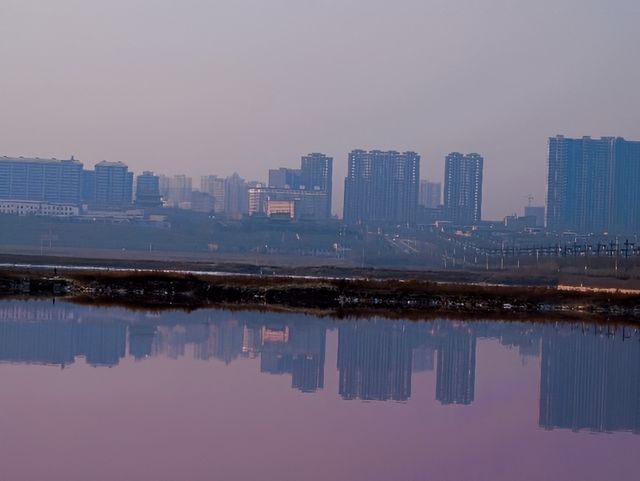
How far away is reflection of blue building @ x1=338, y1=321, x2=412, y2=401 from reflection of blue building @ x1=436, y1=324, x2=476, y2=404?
1.83 ft

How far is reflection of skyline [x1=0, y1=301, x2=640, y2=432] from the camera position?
19.9 metres

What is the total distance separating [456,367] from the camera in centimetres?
2361

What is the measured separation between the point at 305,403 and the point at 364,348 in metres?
8.21

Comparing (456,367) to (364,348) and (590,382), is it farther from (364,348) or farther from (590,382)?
(364,348)

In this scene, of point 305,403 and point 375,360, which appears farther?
point 375,360

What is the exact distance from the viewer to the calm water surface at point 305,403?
13703mm

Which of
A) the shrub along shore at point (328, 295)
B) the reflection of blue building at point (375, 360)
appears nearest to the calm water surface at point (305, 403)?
the reflection of blue building at point (375, 360)

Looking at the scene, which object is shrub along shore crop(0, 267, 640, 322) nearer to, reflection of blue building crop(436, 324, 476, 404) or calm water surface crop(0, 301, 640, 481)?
reflection of blue building crop(436, 324, 476, 404)

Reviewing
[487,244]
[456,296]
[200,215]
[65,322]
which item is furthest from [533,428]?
[200,215]

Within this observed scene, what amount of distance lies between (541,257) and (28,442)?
8028cm

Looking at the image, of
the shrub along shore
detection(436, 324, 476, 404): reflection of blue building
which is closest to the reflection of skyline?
detection(436, 324, 476, 404): reflection of blue building

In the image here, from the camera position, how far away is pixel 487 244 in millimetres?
148500

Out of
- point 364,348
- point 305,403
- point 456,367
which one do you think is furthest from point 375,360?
point 305,403

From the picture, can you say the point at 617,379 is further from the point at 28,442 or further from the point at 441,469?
the point at 28,442
